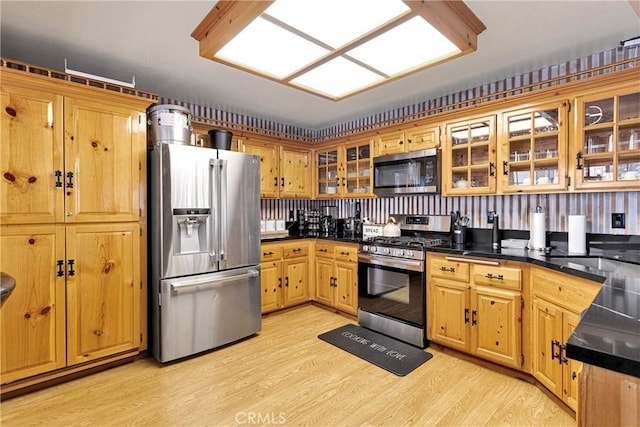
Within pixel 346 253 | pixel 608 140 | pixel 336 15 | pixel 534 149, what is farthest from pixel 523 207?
pixel 336 15

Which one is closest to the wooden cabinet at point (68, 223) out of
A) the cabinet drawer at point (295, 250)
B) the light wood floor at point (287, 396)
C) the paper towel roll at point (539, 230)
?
the light wood floor at point (287, 396)

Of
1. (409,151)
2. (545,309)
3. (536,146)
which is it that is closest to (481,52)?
(536,146)

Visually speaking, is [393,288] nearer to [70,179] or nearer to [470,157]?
[470,157]

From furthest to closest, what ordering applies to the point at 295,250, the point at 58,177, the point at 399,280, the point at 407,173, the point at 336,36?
the point at 295,250 < the point at 407,173 < the point at 399,280 < the point at 58,177 < the point at 336,36

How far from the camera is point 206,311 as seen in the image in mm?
2852

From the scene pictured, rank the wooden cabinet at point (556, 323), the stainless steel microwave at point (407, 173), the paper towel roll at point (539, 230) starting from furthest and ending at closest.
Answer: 1. the stainless steel microwave at point (407, 173)
2. the paper towel roll at point (539, 230)
3. the wooden cabinet at point (556, 323)

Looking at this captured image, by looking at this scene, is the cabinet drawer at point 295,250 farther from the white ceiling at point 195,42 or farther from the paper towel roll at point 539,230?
the paper towel roll at point 539,230

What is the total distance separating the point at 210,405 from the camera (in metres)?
2.11

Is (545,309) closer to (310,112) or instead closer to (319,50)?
(319,50)

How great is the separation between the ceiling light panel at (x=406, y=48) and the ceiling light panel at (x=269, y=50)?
300 mm

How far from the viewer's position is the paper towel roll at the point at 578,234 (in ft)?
7.84

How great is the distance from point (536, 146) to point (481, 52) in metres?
0.91

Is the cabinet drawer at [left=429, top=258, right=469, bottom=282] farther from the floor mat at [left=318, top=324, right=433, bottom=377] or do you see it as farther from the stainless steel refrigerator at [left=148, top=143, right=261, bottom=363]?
the stainless steel refrigerator at [left=148, top=143, right=261, bottom=363]

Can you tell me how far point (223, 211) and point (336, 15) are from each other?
1942 millimetres
